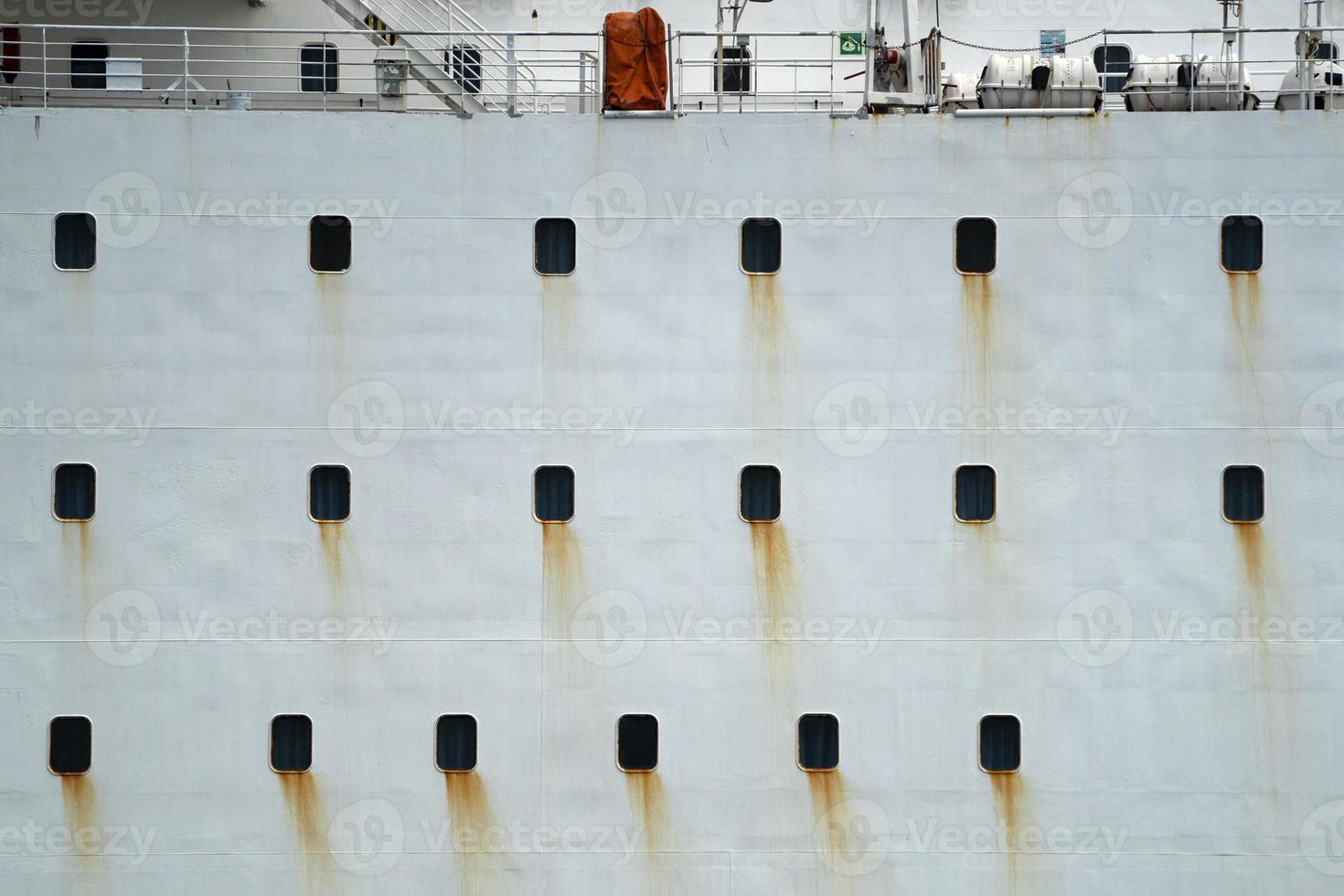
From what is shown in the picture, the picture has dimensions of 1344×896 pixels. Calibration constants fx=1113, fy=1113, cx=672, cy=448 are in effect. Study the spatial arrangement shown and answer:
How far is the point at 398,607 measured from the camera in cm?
781

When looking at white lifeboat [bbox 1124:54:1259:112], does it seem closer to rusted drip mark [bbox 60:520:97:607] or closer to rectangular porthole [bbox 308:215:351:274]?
rectangular porthole [bbox 308:215:351:274]

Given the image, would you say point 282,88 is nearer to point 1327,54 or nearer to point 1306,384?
point 1306,384

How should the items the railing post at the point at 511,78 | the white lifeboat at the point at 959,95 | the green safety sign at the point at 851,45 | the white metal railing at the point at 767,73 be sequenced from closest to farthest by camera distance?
the railing post at the point at 511,78
the white lifeboat at the point at 959,95
the white metal railing at the point at 767,73
the green safety sign at the point at 851,45

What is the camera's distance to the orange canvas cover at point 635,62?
7.99m

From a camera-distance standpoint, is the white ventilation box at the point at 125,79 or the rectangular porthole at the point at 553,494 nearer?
the rectangular porthole at the point at 553,494

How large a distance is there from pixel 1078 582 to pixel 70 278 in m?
7.44

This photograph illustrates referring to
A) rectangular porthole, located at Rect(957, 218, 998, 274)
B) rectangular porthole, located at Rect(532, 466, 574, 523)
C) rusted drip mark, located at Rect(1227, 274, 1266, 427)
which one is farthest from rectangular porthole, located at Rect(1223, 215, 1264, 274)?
rectangular porthole, located at Rect(532, 466, 574, 523)

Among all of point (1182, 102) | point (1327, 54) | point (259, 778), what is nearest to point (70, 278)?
point (259, 778)

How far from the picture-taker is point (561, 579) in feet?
25.7

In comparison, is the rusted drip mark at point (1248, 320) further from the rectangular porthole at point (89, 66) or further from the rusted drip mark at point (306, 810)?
the rectangular porthole at point (89, 66)

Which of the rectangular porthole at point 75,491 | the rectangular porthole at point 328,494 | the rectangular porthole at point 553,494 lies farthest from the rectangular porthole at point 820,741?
the rectangular porthole at point 75,491

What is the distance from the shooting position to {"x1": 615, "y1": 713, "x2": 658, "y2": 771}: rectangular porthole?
778 centimetres

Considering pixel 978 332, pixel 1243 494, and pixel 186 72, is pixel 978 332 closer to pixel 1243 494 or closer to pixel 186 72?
pixel 1243 494

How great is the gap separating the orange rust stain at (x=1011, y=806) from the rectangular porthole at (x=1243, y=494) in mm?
2399
